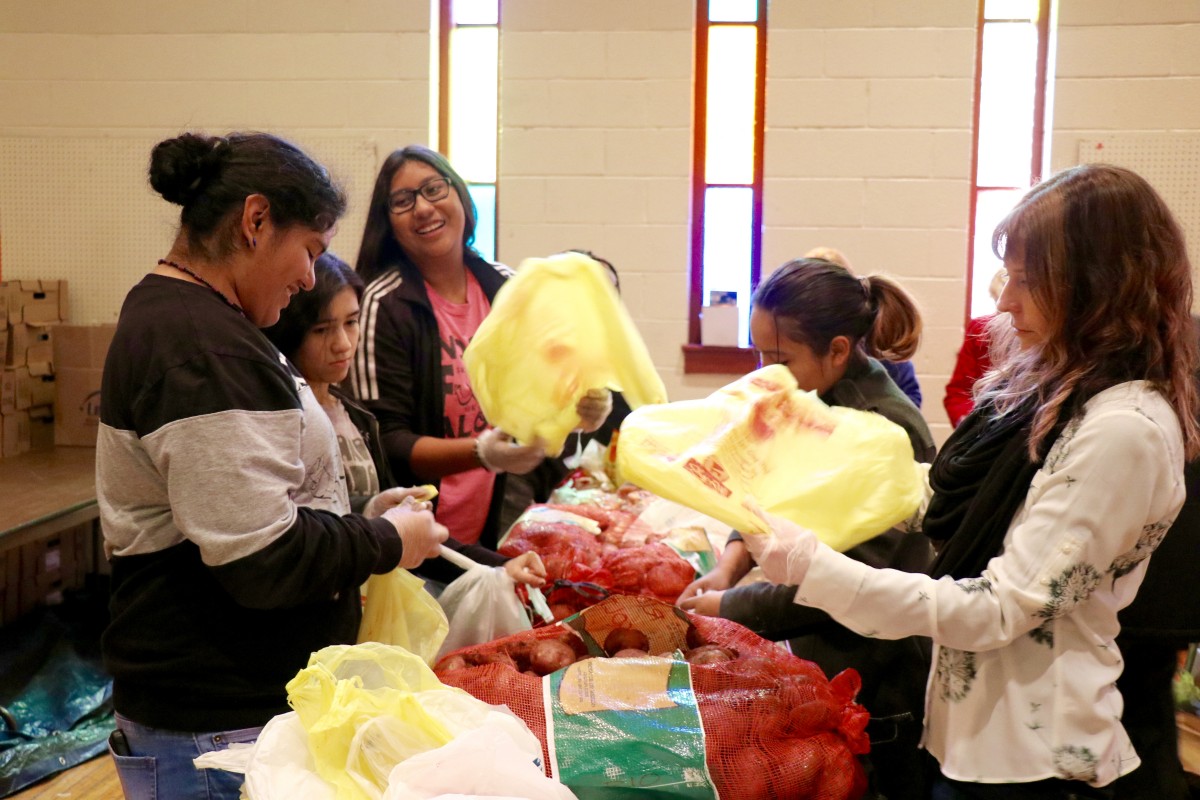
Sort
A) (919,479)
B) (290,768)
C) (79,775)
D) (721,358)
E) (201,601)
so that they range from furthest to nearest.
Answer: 1. (721,358)
2. (79,775)
3. (919,479)
4. (201,601)
5. (290,768)

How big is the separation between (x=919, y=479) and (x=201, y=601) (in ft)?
3.34

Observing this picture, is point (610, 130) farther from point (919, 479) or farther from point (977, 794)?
point (977, 794)

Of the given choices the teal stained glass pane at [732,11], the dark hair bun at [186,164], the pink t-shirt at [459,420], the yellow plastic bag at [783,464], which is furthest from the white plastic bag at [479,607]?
the teal stained glass pane at [732,11]

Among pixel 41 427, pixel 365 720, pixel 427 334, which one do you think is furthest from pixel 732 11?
pixel 365 720

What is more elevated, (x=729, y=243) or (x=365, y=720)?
(x=729, y=243)

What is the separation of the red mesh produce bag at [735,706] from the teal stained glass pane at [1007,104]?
11.3ft

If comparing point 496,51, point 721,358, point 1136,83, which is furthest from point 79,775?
point 1136,83

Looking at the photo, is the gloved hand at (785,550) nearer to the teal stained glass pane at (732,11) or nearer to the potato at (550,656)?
the potato at (550,656)

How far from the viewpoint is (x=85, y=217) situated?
4637 mm

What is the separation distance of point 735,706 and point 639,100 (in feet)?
11.1

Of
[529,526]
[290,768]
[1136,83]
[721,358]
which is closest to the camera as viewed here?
[290,768]

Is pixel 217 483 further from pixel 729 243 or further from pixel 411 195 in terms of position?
pixel 729 243

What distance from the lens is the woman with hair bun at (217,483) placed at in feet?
4.06

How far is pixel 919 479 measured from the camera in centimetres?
158
